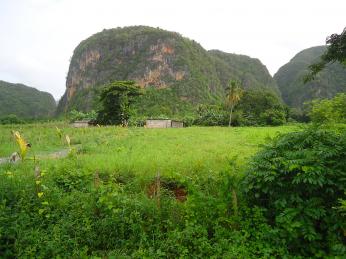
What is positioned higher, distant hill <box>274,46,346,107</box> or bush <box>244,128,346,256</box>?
distant hill <box>274,46,346,107</box>

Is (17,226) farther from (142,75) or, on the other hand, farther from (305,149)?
(142,75)

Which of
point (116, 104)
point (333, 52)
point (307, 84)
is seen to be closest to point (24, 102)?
point (116, 104)

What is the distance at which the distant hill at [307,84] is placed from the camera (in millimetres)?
123875

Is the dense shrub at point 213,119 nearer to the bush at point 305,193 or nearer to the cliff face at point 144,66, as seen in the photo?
the bush at point 305,193

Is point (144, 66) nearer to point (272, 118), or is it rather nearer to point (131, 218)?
point (272, 118)

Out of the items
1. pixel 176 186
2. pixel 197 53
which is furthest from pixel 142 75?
pixel 176 186

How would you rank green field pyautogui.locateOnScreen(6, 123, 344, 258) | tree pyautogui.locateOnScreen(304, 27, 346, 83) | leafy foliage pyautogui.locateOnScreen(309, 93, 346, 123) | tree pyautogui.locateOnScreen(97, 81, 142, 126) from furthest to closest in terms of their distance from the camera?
tree pyautogui.locateOnScreen(97, 81, 142, 126), leafy foliage pyautogui.locateOnScreen(309, 93, 346, 123), tree pyautogui.locateOnScreen(304, 27, 346, 83), green field pyautogui.locateOnScreen(6, 123, 344, 258)

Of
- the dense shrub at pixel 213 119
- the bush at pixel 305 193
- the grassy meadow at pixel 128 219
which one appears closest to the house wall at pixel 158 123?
the dense shrub at pixel 213 119

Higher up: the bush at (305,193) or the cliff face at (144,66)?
the cliff face at (144,66)

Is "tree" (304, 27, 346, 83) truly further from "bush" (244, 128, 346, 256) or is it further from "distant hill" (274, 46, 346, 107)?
"distant hill" (274, 46, 346, 107)

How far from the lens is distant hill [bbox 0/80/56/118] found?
115 m

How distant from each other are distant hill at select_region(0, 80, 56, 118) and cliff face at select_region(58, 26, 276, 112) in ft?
28.4

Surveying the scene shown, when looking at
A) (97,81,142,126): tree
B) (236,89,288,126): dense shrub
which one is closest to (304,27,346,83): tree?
(97,81,142,126): tree

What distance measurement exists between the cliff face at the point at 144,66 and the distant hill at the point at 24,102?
866cm
